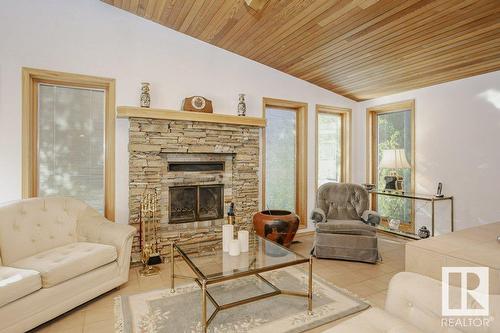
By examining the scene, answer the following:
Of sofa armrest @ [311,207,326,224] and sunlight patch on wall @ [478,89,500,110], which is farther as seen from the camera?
sofa armrest @ [311,207,326,224]

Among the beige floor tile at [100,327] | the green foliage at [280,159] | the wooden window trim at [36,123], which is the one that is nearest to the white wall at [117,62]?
the wooden window trim at [36,123]

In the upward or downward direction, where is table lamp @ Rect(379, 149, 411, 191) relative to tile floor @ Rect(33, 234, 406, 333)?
upward

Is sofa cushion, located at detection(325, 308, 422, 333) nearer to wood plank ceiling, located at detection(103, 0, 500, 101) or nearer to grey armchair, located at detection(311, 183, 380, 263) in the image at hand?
grey armchair, located at detection(311, 183, 380, 263)

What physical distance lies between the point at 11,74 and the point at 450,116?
5.38 metres

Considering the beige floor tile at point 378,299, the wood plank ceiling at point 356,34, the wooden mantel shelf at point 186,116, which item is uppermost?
the wood plank ceiling at point 356,34

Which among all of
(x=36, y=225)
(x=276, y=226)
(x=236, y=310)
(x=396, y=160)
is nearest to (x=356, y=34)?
(x=396, y=160)

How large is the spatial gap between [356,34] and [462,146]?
2204mm

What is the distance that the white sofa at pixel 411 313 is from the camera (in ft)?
4.19

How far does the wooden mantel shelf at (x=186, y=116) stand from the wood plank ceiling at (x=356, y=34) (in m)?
0.98

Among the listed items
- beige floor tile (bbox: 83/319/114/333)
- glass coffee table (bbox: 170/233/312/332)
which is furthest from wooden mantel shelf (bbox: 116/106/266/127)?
beige floor tile (bbox: 83/319/114/333)

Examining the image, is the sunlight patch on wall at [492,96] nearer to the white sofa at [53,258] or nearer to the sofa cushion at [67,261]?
the white sofa at [53,258]

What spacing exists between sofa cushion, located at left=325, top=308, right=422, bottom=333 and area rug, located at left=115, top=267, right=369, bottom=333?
79 cm

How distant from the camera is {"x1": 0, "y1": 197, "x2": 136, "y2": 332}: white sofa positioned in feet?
6.44

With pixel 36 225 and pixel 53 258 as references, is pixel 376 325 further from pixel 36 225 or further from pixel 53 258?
pixel 36 225
